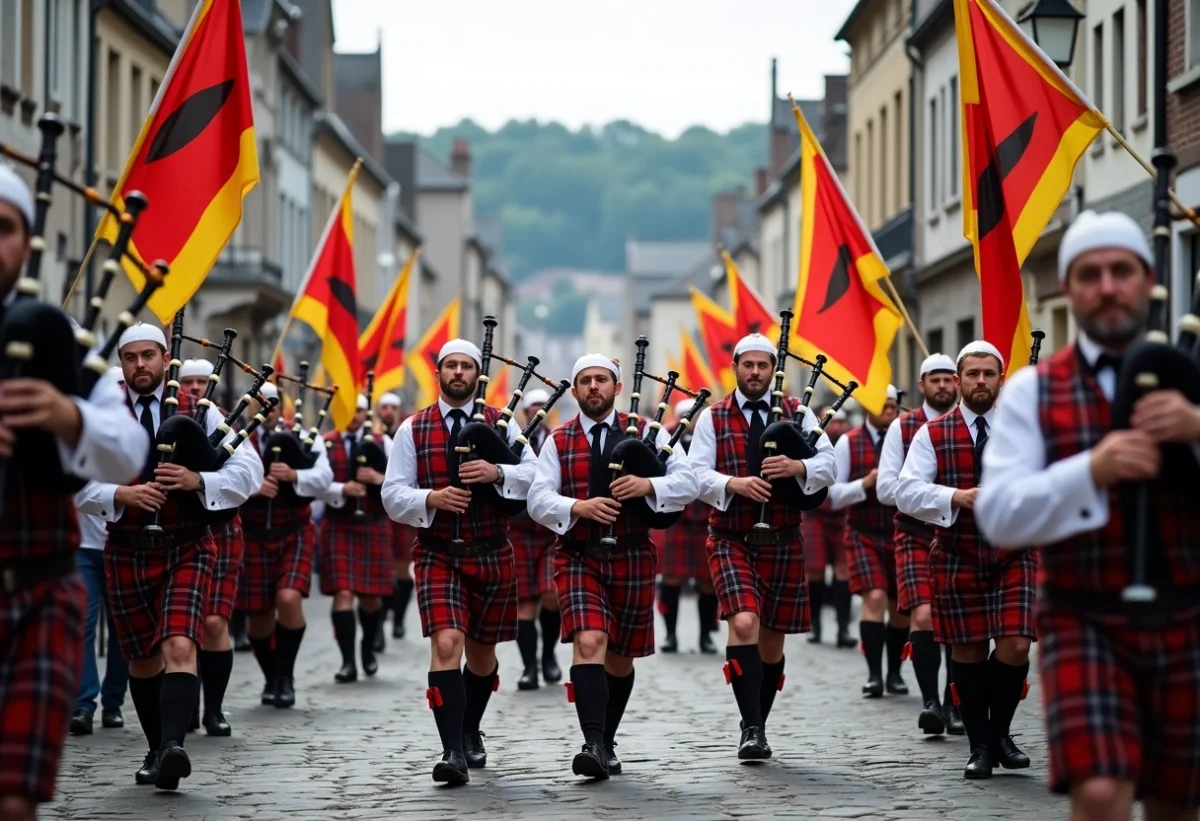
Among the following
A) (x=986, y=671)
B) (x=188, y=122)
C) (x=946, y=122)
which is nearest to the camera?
(x=986, y=671)

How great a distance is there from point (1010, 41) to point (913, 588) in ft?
10.7

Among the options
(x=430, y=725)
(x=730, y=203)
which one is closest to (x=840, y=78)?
(x=730, y=203)

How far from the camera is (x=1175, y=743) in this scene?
567cm

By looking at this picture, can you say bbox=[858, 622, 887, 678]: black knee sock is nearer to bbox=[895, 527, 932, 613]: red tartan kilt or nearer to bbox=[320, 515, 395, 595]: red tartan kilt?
bbox=[895, 527, 932, 613]: red tartan kilt

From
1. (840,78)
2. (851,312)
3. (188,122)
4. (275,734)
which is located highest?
(840,78)

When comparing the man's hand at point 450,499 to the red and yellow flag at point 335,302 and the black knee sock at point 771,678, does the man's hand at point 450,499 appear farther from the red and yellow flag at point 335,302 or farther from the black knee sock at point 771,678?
the red and yellow flag at point 335,302

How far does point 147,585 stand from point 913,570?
4.75 metres

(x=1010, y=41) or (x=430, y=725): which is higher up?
(x=1010, y=41)

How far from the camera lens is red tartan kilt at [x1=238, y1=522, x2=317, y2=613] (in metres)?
14.2

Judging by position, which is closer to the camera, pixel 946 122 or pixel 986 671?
pixel 986 671

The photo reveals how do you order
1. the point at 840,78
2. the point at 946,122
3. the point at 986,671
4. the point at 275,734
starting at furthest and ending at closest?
the point at 840,78 → the point at 946,122 → the point at 275,734 → the point at 986,671

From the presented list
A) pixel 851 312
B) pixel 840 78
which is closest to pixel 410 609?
pixel 851 312

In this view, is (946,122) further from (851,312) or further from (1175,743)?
(1175,743)

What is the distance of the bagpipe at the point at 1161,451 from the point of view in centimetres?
560
